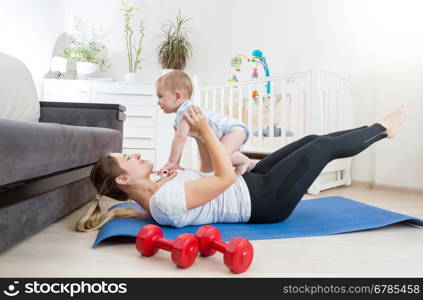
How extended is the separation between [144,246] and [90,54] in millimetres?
3558

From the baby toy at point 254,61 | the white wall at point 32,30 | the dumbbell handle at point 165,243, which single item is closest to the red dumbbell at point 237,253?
the dumbbell handle at point 165,243

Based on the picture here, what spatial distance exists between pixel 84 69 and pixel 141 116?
84 cm

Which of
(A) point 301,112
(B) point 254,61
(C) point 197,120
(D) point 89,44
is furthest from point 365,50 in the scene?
(D) point 89,44

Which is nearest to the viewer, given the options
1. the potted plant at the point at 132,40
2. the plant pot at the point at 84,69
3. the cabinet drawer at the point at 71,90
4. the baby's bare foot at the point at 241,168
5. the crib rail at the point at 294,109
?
the baby's bare foot at the point at 241,168

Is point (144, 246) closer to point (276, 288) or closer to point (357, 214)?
point (276, 288)

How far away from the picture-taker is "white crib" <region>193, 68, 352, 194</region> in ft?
8.25

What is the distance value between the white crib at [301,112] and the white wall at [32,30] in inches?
68.5

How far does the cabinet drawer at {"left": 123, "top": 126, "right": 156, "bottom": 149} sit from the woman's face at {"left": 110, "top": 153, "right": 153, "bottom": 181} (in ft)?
8.19

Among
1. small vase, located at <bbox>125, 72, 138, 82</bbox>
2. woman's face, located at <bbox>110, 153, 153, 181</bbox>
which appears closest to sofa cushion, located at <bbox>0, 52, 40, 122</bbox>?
woman's face, located at <bbox>110, 153, 153, 181</bbox>

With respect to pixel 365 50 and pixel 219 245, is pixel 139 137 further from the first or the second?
pixel 219 245

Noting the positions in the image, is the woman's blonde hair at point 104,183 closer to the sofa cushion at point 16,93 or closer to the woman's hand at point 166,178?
the woman's hand at point 166,178

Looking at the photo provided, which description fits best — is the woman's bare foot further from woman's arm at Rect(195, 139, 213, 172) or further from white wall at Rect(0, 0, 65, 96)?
white wall at Rect(0, 0, 65, 96)

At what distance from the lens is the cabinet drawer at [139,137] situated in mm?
3793

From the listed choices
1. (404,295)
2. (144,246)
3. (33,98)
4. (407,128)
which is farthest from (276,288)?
(407,128)
